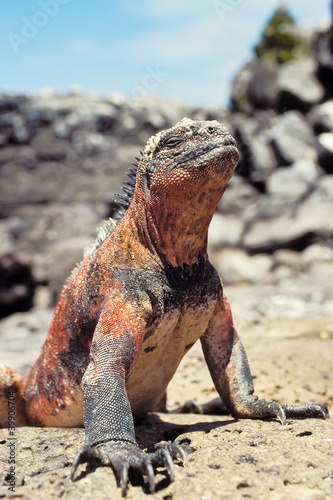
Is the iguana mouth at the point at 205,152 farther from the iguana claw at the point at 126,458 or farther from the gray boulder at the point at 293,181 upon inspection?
the gray boulder at the point at 293,181

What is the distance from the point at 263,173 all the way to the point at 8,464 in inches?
582

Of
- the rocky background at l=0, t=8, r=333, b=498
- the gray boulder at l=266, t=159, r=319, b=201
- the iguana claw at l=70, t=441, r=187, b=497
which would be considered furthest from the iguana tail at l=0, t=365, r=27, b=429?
the gray boulder at l=266, t=159, r=319, b=201

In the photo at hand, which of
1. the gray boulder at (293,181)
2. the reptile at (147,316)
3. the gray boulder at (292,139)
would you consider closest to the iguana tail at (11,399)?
the reptile at (147,316)

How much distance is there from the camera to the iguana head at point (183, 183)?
3.03 meters

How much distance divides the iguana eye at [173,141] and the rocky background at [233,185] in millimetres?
5530

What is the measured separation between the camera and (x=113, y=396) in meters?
2.86

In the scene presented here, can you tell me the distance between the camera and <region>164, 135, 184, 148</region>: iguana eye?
3.14 meters

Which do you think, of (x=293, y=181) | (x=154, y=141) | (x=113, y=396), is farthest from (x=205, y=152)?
(x=293, y=181)

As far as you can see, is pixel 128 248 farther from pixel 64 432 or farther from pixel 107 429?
pixel 64 432

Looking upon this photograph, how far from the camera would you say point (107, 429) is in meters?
2.81

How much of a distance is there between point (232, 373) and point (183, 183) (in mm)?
1510

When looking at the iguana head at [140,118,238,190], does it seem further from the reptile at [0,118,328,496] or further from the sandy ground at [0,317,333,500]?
the sandy ground at [0,317,333,500]

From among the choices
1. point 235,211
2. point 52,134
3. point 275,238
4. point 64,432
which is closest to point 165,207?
point 64,432

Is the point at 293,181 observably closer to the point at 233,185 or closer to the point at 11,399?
the point at 233,185
